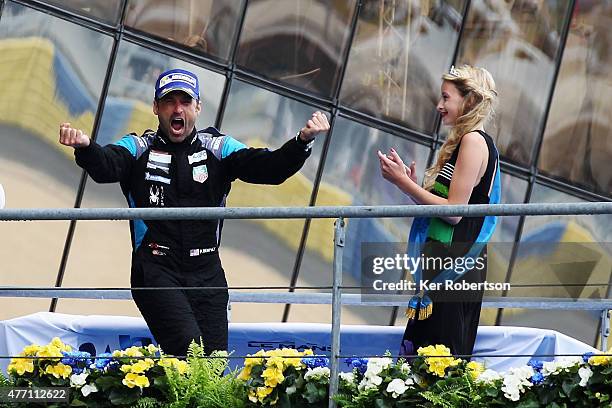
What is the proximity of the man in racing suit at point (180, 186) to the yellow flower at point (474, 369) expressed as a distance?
1.23m

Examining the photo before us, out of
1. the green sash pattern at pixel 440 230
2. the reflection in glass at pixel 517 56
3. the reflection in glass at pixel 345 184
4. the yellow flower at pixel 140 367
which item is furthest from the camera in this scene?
the reflection in glass at pixel 517 56

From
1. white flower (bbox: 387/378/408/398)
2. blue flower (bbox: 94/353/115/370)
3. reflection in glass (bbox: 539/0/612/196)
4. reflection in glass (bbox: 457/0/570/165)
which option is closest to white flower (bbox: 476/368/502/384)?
white flower (bbox: 387/378/408/398)

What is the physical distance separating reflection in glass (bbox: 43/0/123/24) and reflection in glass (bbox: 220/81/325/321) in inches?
53.8

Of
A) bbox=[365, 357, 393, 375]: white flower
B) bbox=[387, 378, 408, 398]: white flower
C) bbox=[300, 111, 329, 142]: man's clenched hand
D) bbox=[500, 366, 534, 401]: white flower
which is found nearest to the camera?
bbox=[500, 366, 534, 401]: white flower

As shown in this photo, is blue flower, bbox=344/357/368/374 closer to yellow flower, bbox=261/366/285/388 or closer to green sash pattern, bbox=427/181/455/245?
yellow flower, bbox=261/366/285/388

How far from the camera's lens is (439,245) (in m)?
6.23

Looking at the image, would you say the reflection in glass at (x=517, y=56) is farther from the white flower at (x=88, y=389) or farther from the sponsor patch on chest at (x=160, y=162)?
the white flower at (x=88, y=389)

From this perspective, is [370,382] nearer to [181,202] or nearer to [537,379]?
[537,379]

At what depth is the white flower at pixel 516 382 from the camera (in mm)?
5945

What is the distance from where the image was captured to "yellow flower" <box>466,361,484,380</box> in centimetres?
609

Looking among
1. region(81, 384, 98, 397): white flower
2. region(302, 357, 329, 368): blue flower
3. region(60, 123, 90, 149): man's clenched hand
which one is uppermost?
region(60, 123, 90, 149): man's clenched hand

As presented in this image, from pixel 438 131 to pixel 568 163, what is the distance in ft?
5.41

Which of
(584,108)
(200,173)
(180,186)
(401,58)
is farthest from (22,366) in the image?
(584,108)

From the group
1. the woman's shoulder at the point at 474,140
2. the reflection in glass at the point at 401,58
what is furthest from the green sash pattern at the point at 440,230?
the reflection in glass at the point at 401,58
